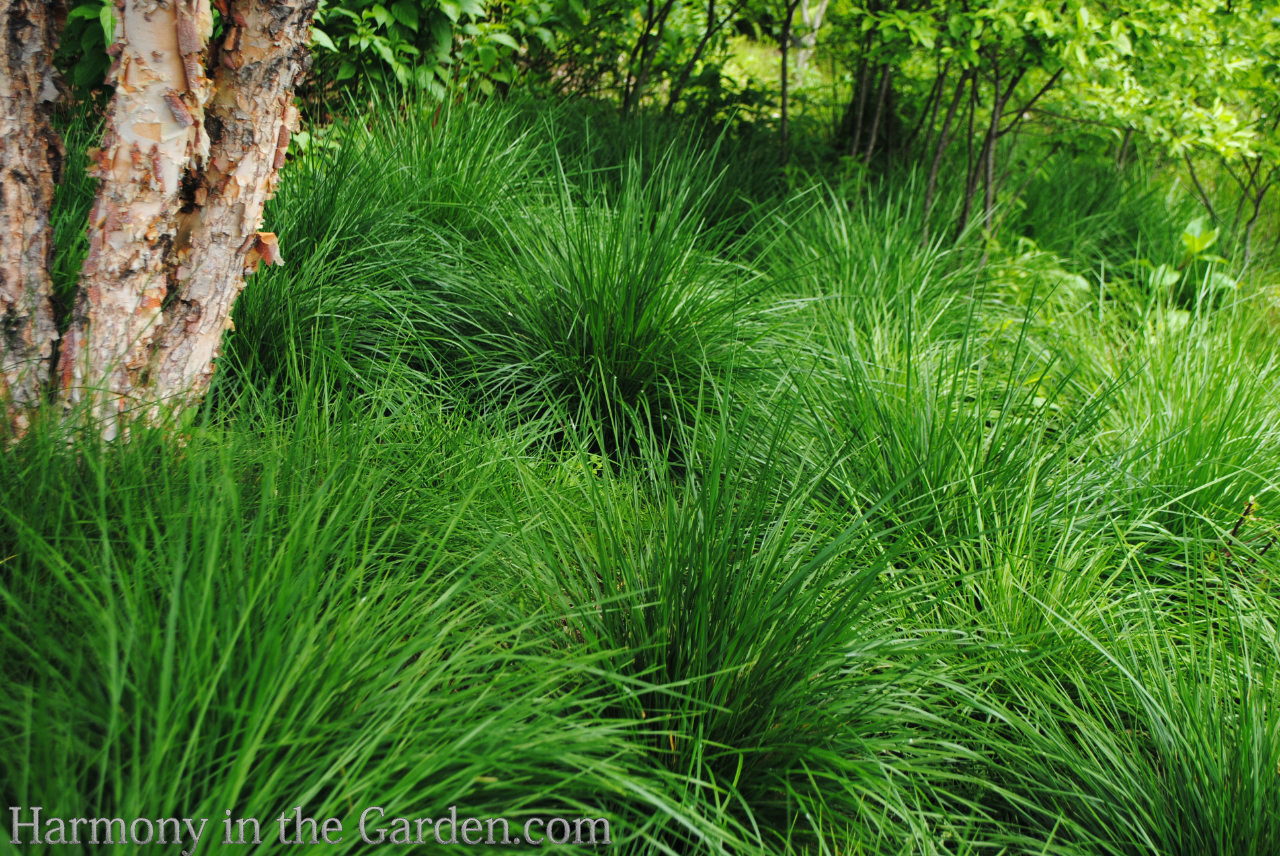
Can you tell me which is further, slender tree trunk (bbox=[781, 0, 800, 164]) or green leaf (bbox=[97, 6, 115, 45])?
slender tree trunk (bbox=[781, 0, 800, 164])

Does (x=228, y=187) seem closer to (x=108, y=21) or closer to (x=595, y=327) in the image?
(x=108, y=21)

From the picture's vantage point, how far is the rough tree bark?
5.51 feet

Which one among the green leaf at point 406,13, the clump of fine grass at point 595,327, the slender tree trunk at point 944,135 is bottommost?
the clump of fine grass at point 595,327

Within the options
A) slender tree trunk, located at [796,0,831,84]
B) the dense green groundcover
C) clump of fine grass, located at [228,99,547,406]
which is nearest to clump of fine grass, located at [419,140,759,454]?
the dense green groundcover

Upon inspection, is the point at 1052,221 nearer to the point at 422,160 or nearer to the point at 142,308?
the point at 422,160

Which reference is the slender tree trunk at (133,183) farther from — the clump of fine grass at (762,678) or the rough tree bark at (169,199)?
the clump of fine grass at (762,678)

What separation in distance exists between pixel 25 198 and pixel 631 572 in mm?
1387

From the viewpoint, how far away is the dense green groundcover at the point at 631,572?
44.1 inches

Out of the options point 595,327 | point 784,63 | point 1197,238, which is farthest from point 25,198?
point 1197,238

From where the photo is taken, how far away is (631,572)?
5.06ft

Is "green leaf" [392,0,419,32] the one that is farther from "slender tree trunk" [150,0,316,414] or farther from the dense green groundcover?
"slender tree trunk" [150,0,316,414]

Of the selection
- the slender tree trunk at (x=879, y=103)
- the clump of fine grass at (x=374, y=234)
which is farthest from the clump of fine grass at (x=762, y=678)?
the slender tree trunk at (x=879, y=103)

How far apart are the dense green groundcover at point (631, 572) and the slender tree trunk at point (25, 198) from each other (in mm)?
271

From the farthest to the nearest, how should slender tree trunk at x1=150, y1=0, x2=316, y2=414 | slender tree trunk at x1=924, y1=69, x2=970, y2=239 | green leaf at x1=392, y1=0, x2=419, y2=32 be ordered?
slender tree trunk at x1=924, y1=69, x2=970, y2=239
green leaf at x1=392, y1=0, x2=419, y2=32
slender tree trunk at x1=150, y1=0, x2=316, y2=414
